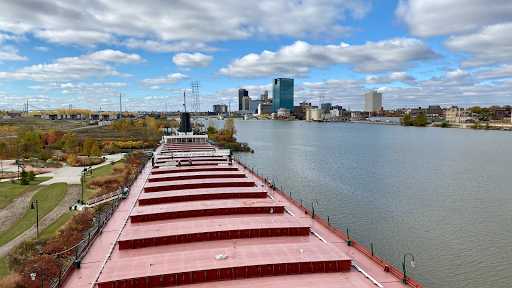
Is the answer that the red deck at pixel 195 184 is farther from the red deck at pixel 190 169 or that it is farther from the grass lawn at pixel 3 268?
the grass lawn at pixel 3 268

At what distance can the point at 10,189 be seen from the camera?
160 feet

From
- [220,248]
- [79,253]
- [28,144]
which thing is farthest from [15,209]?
[28,144]

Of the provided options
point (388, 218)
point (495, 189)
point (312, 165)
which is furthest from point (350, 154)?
point (388, 218)

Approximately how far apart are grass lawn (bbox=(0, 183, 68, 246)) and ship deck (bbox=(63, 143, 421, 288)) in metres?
13.2

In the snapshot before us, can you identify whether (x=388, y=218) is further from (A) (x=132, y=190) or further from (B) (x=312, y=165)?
(B) (x=312, y=165)

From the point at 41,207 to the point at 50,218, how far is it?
539 cm

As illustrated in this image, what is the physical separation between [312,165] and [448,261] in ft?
158

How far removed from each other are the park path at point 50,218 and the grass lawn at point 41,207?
0.57 meters

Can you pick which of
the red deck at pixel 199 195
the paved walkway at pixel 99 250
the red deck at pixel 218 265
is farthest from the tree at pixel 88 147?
the red deck at pixel 218 265

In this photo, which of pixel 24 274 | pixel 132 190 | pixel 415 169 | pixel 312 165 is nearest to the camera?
pixel 24 274

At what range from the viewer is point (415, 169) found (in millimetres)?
70938

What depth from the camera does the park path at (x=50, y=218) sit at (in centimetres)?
2874

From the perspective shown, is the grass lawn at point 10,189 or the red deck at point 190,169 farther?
the grass lawn at point 10,189

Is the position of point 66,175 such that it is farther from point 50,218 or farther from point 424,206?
point 424,206
